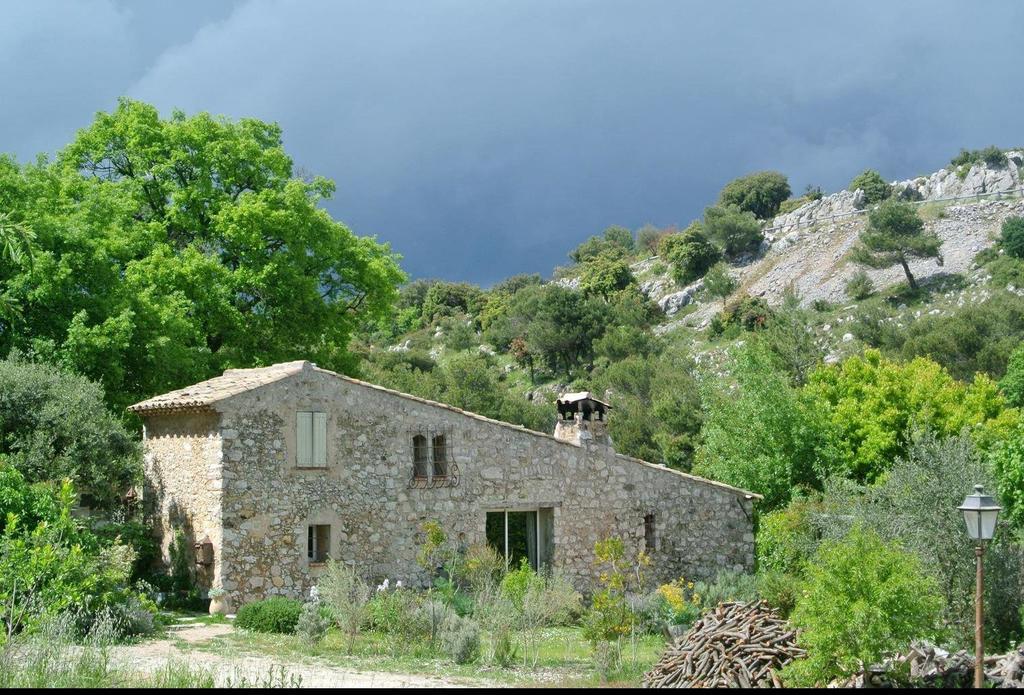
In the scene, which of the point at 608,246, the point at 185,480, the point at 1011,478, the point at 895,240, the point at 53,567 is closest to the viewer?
the point at 53,567

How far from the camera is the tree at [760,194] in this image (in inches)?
3383

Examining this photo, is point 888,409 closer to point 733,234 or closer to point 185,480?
point 185,480

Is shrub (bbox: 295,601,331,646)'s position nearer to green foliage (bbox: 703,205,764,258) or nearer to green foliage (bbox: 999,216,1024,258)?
green foliage (bbox: 999,216,1024,258)

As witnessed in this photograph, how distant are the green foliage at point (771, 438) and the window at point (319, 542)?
39.1 feet

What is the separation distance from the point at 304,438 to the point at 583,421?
6205 millimetres

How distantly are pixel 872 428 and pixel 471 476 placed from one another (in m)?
11.5

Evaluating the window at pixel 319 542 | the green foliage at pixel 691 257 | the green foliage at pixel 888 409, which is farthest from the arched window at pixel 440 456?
the green foliage at pixel 691 257

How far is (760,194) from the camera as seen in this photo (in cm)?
8644

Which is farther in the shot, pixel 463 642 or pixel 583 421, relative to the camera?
pixel 583 421

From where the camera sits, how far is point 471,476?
20438mm

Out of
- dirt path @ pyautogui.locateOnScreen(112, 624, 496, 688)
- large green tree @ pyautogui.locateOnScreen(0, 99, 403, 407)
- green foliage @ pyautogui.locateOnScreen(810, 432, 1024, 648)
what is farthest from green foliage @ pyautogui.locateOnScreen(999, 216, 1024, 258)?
dirt path @ pyautogui.locateOnScreen(112, 624, 496, 688)

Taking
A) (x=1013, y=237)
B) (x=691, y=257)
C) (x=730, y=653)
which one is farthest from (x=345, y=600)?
(x=691, y=257)

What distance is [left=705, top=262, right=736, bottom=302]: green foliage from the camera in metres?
61.4

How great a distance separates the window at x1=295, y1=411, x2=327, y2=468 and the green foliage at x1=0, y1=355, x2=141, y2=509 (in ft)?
11.3
